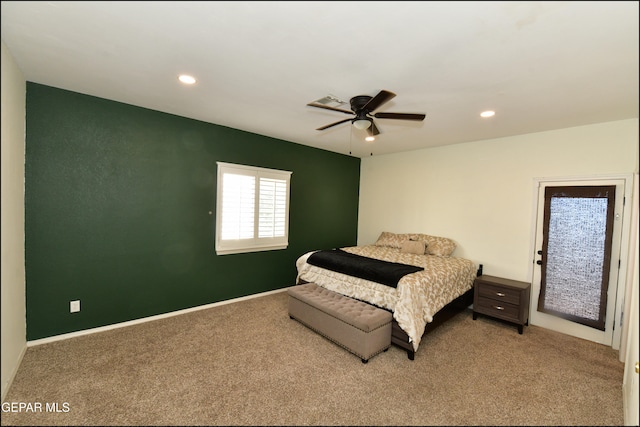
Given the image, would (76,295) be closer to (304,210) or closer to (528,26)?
(304,210)

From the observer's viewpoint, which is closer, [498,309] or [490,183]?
[498,309]

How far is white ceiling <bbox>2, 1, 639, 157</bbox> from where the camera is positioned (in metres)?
1.59

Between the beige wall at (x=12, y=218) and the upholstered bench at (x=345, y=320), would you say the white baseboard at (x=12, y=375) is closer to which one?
the beige wall at (x=12, y=218)

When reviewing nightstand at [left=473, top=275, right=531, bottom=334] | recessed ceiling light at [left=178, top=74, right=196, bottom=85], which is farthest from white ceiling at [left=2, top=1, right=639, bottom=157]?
nightstand at [left=473, top=275, right=531, bottom=334]

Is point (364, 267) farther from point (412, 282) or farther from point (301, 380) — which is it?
point (301, 380)

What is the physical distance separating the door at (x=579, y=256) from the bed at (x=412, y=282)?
0.92 metres

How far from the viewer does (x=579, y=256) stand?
315 cm

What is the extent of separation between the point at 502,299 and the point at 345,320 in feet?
7.33

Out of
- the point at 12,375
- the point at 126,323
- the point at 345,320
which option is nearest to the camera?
the point at 12,375

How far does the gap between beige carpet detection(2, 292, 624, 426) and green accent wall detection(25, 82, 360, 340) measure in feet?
1.52

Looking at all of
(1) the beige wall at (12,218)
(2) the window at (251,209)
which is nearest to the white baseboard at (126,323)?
(1) the beige wall at (12,218)

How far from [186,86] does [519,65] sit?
2866mm

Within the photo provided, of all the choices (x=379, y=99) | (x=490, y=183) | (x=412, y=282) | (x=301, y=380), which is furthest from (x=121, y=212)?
(x=490, y=183)

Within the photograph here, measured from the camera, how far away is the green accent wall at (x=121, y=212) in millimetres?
2811
